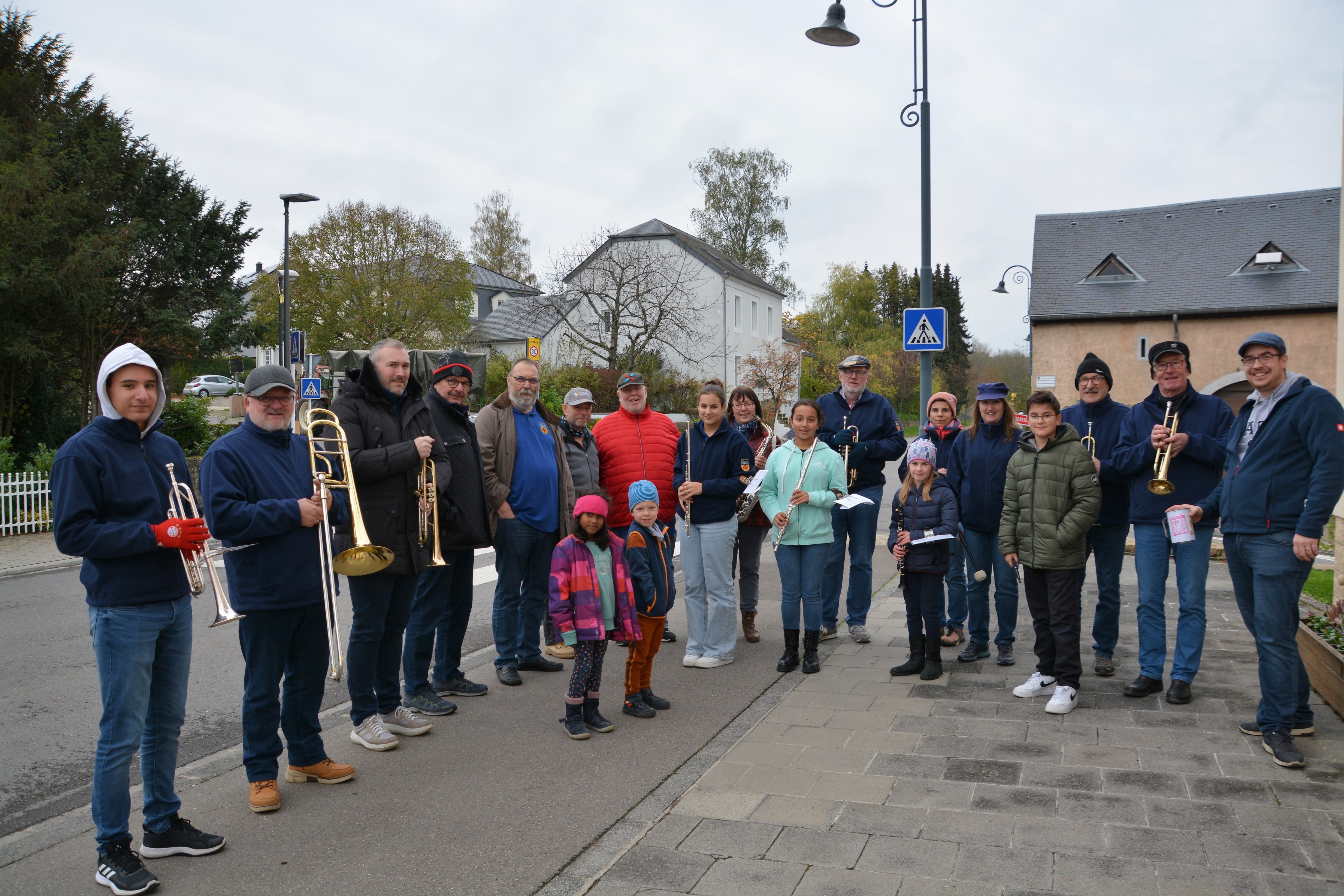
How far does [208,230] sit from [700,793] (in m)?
24.2

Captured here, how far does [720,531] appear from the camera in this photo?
6934 millimetres

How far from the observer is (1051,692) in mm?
5914

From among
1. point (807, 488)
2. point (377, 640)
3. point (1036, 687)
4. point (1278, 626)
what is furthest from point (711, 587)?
point (1278, 626)

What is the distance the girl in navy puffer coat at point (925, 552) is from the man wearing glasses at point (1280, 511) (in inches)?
71.1

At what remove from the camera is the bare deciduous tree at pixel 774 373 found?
160 ft

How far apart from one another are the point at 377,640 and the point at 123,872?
5.74 ft

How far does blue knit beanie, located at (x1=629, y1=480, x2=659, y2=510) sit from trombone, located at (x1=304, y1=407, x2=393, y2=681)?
155 cm

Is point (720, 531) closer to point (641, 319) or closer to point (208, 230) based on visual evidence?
point (208, 230)

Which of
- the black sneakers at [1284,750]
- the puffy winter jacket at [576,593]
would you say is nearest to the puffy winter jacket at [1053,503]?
the black sneakers at [1284,750]

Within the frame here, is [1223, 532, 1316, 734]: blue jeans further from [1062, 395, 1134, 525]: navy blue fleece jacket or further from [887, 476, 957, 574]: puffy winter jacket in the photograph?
[887, 476, 957, 574]: puffy winter jacket

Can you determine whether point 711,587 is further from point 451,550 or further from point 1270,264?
point 1270,264

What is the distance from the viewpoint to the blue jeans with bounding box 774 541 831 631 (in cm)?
667

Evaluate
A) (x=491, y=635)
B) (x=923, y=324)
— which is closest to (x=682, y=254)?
(x=923, y=324)

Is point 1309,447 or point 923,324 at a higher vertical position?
point 923,324
